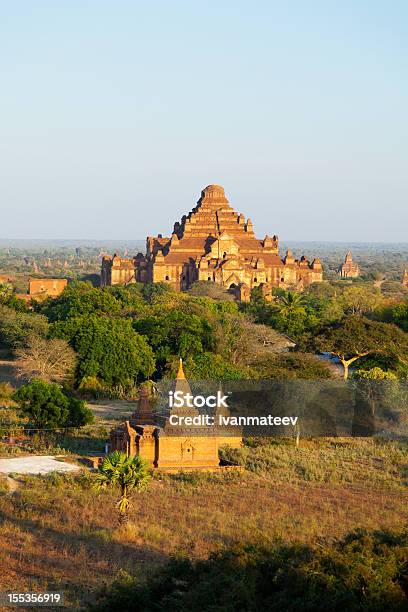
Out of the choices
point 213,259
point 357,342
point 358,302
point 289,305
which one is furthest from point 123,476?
point 213,259

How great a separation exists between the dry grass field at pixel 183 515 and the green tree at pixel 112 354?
15.7 metres

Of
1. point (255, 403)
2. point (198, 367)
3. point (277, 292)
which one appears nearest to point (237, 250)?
point (277, 292)

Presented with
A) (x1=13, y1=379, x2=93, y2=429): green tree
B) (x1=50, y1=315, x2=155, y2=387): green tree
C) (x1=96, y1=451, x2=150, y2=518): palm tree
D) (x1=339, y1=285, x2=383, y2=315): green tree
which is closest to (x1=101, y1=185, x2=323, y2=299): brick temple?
(x1=339, y1=285, x2=383, y2=315): green tree

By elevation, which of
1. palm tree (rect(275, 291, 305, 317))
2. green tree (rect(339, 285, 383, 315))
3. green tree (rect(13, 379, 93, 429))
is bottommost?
green tree (rect(13, 379, 93, 429))

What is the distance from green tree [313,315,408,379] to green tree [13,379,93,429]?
47.3 feet

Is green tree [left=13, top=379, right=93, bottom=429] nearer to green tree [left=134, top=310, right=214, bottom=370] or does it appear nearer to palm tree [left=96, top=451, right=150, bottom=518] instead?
palm tree [left=96, top=451, right=150, bottom=518]

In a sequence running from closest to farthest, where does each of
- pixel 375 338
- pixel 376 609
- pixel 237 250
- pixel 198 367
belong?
pixel 376 609 → pixel 198 367 → pixel 375 338 → pixel 237 250

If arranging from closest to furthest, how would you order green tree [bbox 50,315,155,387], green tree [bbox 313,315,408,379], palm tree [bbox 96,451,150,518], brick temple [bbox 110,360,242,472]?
palm tree [bbox 96,451,150,518], brick temple [bbox 110,360,242,472], green tree [bbox 313,315,408,379], green tree [bbox 50,315,155,387]

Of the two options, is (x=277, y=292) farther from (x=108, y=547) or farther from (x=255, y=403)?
(x=108, y=547)

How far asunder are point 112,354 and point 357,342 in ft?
35.5

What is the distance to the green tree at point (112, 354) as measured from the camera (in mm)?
51656

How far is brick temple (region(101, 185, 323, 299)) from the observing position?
9744 centimetres

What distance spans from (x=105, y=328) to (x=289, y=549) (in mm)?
33768

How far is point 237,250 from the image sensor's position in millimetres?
102688
